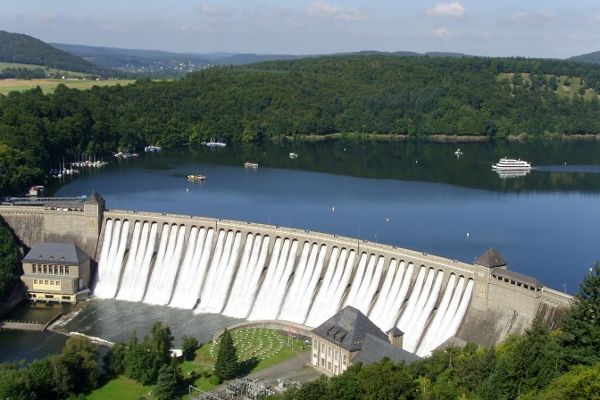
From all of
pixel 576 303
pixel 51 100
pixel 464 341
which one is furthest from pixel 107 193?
pixel 576 303

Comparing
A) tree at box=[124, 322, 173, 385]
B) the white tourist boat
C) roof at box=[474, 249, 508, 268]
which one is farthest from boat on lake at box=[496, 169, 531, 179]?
tree at box=[124, 322, 173, 385]

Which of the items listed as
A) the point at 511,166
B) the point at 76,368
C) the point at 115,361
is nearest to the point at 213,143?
the point at 511,166

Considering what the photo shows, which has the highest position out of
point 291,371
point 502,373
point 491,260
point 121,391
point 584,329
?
point 584,329

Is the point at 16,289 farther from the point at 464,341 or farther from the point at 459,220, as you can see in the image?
the point at 459,220

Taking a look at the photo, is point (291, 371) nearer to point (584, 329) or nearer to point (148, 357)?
point (148, 357)

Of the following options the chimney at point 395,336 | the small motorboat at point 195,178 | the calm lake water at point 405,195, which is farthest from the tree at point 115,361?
the small motorboat at point 195,178

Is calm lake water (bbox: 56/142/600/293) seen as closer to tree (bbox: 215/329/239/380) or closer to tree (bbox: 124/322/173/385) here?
tree (bbox: 215/329/239/380)
